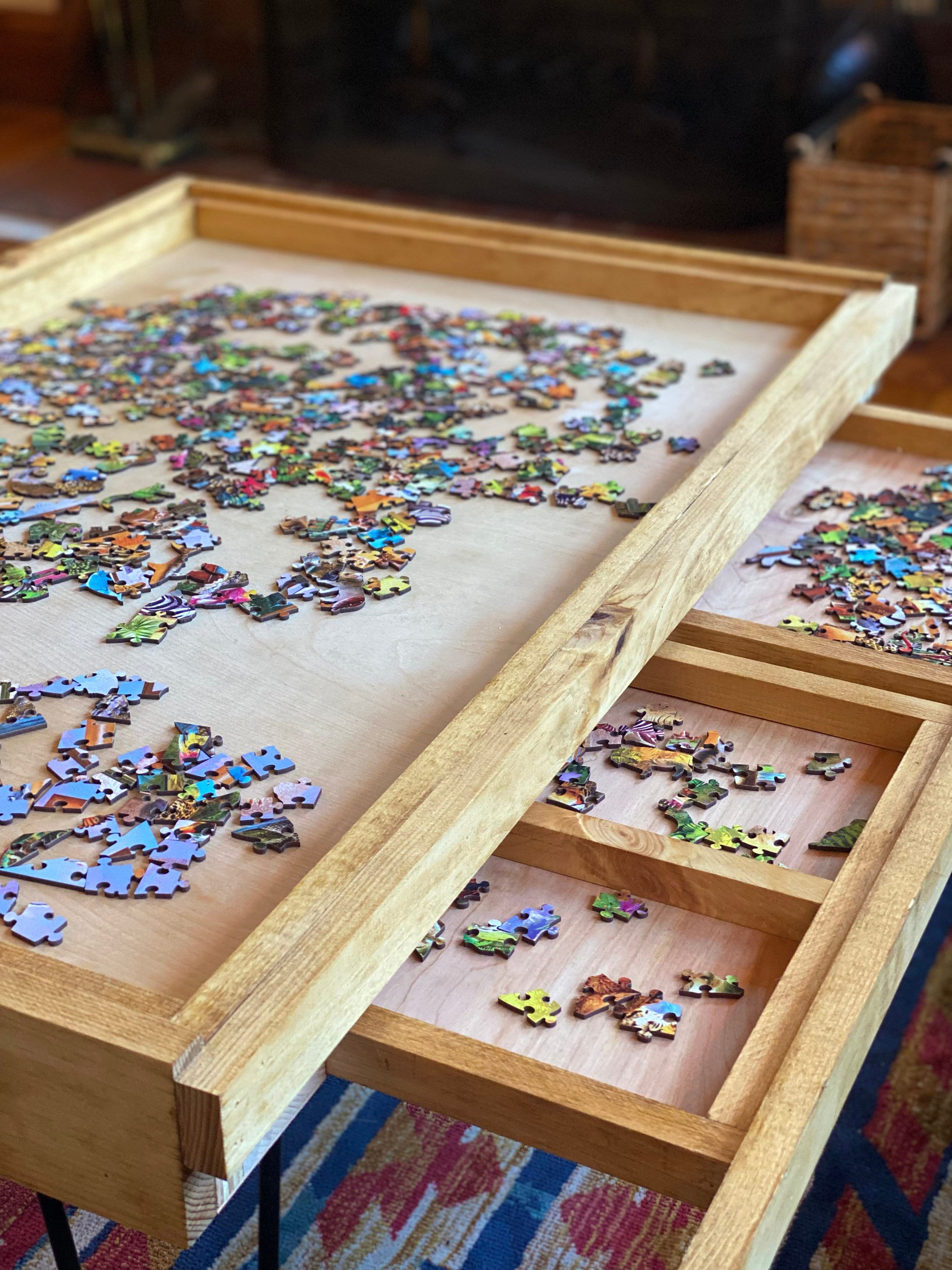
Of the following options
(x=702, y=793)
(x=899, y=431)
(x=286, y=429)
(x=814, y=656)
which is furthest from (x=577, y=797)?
(x=899, y=431)

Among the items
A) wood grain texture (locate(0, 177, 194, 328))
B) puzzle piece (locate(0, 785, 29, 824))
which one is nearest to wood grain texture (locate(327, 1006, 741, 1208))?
puzzle piece (locate(0, 785, 29, 824))

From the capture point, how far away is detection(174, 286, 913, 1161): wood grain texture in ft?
3.04

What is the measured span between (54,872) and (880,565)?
41.1 inches

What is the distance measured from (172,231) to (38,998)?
186 cm

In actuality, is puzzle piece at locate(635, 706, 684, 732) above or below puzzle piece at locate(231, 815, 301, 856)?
below

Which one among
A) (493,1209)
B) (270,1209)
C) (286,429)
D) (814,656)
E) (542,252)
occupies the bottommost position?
(493,1209)

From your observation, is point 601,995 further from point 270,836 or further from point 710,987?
point 270,836

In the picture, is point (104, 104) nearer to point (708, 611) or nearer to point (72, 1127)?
point (708, 611)


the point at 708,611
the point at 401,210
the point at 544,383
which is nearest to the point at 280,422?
the point at 544,383

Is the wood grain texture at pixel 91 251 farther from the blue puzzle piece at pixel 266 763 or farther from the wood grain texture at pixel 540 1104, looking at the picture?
the wood grain texture at pixel 540 1104

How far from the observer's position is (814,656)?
1.50 meters

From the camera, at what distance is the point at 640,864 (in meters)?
1.27

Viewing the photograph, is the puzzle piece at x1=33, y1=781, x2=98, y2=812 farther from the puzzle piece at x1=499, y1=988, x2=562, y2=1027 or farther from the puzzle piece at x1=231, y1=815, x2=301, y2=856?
the puzzle piece at x1=499, y1=988, x2=562, y2=1027

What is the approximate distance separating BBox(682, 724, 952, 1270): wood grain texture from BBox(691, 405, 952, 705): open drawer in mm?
217
